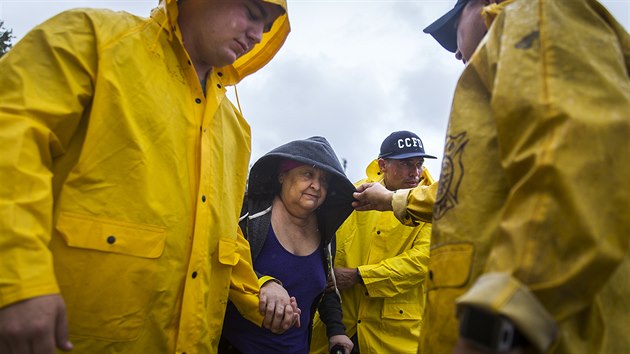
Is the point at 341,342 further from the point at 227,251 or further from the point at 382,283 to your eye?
the point at 227,251

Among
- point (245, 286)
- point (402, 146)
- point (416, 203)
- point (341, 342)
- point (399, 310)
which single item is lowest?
point (341, 342)

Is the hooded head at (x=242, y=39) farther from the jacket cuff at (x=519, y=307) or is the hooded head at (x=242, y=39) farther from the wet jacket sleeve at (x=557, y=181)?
the jacket cuff at (x=519, y=307)

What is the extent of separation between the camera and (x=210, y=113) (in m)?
2.18

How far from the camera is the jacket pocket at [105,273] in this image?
1.63 meters

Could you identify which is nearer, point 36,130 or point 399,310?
point 36,130

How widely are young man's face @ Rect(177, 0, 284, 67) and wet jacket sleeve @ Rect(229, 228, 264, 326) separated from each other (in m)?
1.07

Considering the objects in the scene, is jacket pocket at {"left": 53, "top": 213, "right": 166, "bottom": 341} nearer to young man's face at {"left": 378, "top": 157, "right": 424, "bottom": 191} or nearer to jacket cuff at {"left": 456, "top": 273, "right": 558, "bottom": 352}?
jacket cuff at {"left": 456, "top": 273, "right": 558, "bottom": 352}

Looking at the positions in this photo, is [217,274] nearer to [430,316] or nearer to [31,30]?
[430,316]

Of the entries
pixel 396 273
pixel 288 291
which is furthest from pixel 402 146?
pixel 288 291

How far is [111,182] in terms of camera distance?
68.0 inches

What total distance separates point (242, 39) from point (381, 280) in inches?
108

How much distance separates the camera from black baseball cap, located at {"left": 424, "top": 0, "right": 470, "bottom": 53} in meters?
2.40

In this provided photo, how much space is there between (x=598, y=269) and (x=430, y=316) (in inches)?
23.3

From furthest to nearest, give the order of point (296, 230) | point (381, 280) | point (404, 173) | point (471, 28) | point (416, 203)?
point (404, 173) < point (381, 280) < point (296, 230) < point (416, 203) < point (471, 28)
